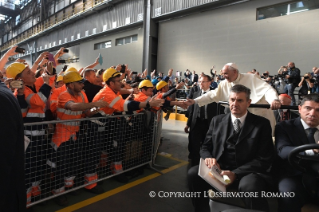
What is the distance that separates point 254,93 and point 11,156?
3.54 meters

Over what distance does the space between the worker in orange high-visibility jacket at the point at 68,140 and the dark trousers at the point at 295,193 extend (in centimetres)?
231

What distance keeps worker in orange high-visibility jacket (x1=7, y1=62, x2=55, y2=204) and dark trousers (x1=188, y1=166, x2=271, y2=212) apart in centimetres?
195

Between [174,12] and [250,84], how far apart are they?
42.8 feet

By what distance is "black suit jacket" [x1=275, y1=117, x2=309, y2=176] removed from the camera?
2010 mm

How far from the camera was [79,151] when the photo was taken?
2.87 metres

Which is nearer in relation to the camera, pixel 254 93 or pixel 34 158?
pixel 34 158

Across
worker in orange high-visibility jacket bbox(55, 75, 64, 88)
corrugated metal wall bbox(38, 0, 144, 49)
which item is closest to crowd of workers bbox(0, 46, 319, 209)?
worker in orange high-visibility jacket bbox(55, 75, 64, 88)

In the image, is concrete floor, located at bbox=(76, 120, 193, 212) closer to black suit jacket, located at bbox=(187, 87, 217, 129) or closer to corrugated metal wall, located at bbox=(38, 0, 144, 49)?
black suit jacket, located at bbox=(187, 87, 217, 129)

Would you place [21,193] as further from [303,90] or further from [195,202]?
[303,90]

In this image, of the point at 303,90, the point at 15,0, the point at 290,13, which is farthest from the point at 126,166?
the point at 15,0

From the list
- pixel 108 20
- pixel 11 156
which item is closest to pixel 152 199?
pixel 11 156

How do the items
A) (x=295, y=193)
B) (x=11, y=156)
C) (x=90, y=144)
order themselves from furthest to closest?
(x=90, y=144), (x=295, y=193), (x=11, y=156)

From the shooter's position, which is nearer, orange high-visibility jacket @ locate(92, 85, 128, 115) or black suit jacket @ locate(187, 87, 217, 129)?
orange high-visibility jacket @ locate(92, 85, 128, 115)

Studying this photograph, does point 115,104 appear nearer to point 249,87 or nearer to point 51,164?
point 51,164
